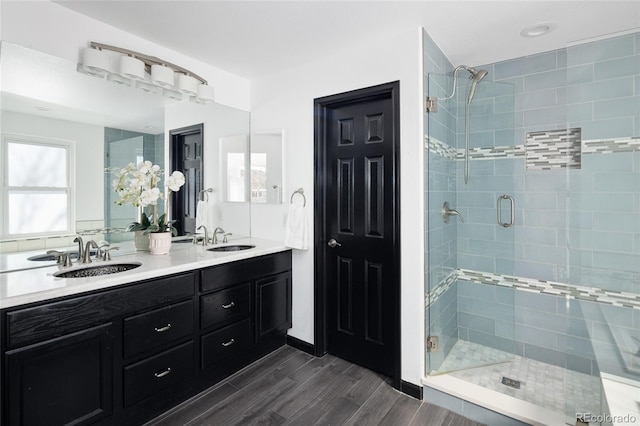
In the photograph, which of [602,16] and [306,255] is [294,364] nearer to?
[306,255]

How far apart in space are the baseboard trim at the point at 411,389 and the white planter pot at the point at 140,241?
6.84 feet

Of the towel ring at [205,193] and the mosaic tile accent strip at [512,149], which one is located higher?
the mosaic tile accent strip at [512,149]

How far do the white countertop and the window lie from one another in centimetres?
27

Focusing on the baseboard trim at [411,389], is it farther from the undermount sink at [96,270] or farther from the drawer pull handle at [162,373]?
the undermount sink at [96,270]

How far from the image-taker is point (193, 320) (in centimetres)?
207

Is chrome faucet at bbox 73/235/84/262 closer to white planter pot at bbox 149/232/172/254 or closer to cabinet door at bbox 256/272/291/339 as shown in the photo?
white planter pot at bbox 149/232/172/254

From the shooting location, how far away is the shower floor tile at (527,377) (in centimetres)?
176

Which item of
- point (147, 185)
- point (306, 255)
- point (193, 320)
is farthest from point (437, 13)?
point (193, 320)

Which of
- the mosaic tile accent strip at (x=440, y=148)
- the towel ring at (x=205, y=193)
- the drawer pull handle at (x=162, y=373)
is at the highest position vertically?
the mosaic tile accent strip at (x=440, y=148)

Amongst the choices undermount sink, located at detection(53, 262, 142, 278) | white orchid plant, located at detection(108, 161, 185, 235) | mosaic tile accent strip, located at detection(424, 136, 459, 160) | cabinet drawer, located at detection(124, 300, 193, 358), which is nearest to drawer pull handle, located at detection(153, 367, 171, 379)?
cabinet drawer, located at detection(124, 300, 193, 358)

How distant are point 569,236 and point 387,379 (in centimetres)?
154

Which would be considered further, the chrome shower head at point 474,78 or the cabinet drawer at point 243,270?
the chrome shower head at point 474,78

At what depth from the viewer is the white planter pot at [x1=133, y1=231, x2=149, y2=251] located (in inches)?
92.8

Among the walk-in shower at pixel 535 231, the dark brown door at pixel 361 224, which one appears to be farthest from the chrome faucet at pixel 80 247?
the walk-in shower at pixel 535 231
